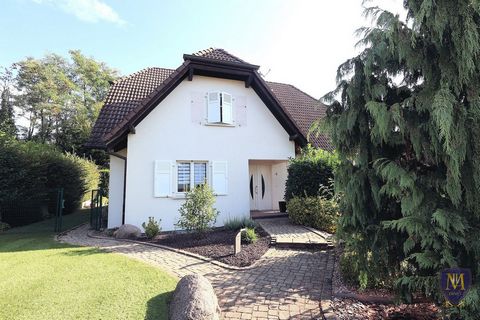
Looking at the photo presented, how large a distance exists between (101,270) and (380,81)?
703cm

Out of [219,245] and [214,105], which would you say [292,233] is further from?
[214,105]

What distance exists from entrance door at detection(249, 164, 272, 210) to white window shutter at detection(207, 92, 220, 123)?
3937 millimetres

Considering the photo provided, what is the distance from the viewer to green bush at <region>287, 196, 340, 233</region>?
1038 centimetres

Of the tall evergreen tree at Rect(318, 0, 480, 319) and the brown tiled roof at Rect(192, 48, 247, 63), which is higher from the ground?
the brown tiled roof at Rect(192, 48, 247, 63)

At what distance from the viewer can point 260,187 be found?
51.2 feet

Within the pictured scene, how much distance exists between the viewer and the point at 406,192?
3.95 m

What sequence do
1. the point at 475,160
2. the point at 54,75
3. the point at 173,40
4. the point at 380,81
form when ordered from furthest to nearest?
the point at 54,75 < the point at 173,40 < the point at 380,81 < the point at 475,160

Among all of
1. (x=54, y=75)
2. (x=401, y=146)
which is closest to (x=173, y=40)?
(x=401, y=146)

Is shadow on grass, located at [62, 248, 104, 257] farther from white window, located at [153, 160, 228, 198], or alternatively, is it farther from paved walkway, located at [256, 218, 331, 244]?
paved walkway, located at [256, 218, 331, 244]

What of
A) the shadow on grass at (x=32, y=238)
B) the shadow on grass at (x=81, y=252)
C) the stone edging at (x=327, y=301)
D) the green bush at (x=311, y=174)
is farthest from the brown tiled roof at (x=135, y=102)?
the stone edging at (x=327, y=301)

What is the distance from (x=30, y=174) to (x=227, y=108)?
10795 millimetres

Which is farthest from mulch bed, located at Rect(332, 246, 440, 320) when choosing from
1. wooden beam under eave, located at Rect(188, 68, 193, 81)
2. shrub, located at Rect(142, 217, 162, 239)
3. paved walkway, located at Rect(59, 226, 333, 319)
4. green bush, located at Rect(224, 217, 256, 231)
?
wooden beam under eave, located at Rect(188, 68, 193, 81)

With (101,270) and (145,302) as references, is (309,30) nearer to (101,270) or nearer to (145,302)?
(145,302)

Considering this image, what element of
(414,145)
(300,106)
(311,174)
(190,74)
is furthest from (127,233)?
(300,106)
